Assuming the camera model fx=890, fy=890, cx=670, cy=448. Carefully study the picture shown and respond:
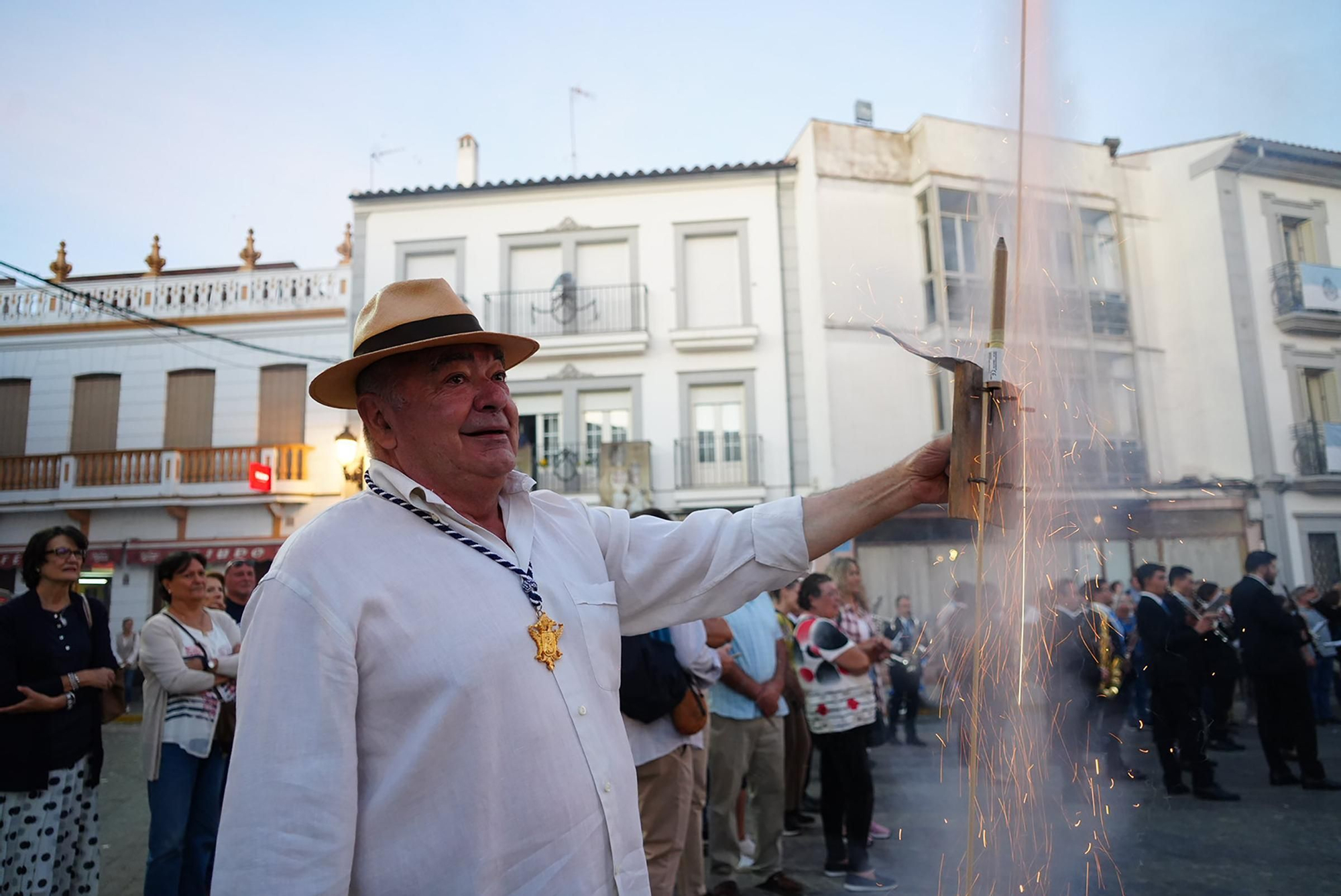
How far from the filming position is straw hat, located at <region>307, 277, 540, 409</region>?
1.95 metres

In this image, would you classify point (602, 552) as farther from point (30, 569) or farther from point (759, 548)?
point (30, 569)

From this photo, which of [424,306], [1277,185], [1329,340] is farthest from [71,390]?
[1329,340]

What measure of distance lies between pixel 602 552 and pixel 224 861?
1022 mm

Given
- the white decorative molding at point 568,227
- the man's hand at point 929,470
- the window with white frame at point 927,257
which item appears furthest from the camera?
the white decorative molding at point 568,227

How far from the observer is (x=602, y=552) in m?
2.21

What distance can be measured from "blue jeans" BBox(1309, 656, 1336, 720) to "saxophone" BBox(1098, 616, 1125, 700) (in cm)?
474

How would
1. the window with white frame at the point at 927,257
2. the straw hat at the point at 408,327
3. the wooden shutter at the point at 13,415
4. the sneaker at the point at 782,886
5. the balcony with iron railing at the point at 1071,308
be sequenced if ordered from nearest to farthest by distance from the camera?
the straw hat at the point at 408,327 < the balcony with iron railing at the point at 1071,308 < the sneaker at the point at 782,886 < the window with white frame at the point at 927,257 < the wooden shutter at the point at 13,415

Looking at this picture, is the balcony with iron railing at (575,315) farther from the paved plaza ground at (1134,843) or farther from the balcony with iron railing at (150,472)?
the paved plaza ground at (1134,843)

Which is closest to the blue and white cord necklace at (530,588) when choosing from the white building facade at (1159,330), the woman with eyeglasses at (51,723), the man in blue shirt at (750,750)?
the woman with eyeglasses at (51,723)

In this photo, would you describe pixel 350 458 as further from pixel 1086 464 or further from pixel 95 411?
pixel 95 411

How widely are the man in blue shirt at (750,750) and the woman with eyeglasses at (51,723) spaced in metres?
3.26

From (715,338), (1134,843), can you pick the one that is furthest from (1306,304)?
(1134,843)

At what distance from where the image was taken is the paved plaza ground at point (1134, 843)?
200 inches

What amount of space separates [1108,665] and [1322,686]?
547cm
